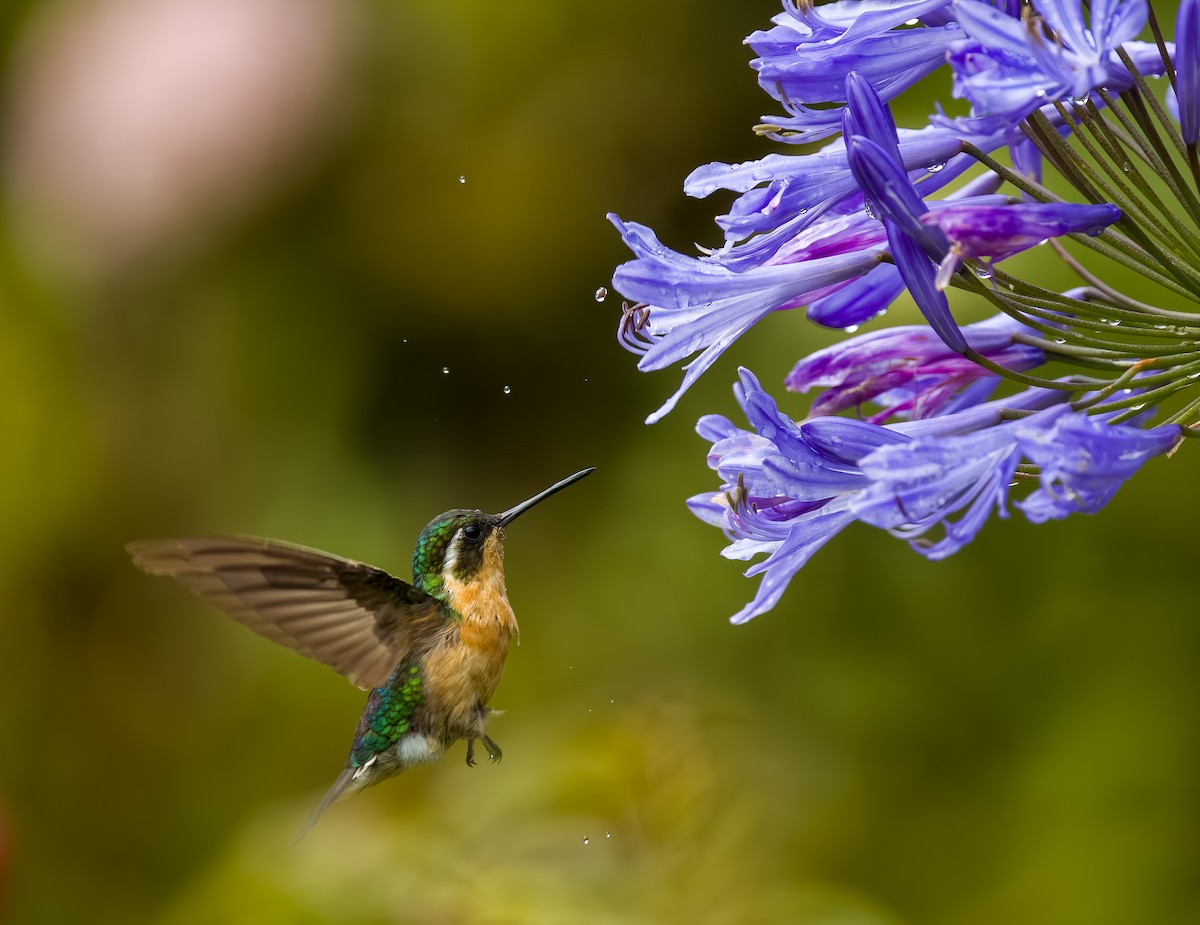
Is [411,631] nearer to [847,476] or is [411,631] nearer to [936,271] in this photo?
[847,476]

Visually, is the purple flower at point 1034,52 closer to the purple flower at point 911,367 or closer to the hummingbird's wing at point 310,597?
the purple flower at point 911,367

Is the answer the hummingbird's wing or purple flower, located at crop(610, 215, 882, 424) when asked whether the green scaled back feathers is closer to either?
the hummingbird's wing

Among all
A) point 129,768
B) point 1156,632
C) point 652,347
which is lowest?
point 1156,632

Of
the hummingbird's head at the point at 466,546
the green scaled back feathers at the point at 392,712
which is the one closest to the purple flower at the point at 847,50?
the hummingbird's head at the point at 466,546

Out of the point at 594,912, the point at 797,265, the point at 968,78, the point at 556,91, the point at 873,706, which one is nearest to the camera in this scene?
the point at 968,78

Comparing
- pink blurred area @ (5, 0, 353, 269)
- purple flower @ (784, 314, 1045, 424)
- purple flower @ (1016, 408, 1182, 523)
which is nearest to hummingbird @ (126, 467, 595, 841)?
purple flower @ (784, 314, 1045, 424)

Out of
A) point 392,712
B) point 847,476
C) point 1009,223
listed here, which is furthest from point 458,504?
point 1009,223

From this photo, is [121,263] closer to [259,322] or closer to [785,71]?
[259,322]

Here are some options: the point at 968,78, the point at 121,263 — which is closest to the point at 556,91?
the point at 121,263
